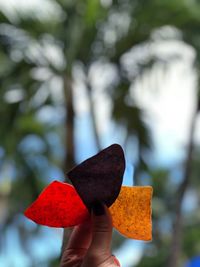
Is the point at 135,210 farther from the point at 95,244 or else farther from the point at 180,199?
the point at 180,199

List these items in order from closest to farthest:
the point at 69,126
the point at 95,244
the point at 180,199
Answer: the point at 95,244
the point at 69,126
the point at 180,199

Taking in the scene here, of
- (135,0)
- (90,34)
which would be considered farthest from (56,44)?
(135,0)

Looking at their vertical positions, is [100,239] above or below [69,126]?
above

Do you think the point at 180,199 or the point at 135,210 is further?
the point at 180,199

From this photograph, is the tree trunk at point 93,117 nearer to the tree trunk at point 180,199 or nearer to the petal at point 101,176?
the tree trunk at point 180,199

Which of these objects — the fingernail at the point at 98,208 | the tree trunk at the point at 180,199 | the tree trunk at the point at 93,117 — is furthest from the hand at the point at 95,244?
the tree trunk at the point at 180,199

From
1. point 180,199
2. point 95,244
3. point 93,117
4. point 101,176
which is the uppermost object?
point 101,176

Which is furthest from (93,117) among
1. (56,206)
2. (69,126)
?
(56,206)
